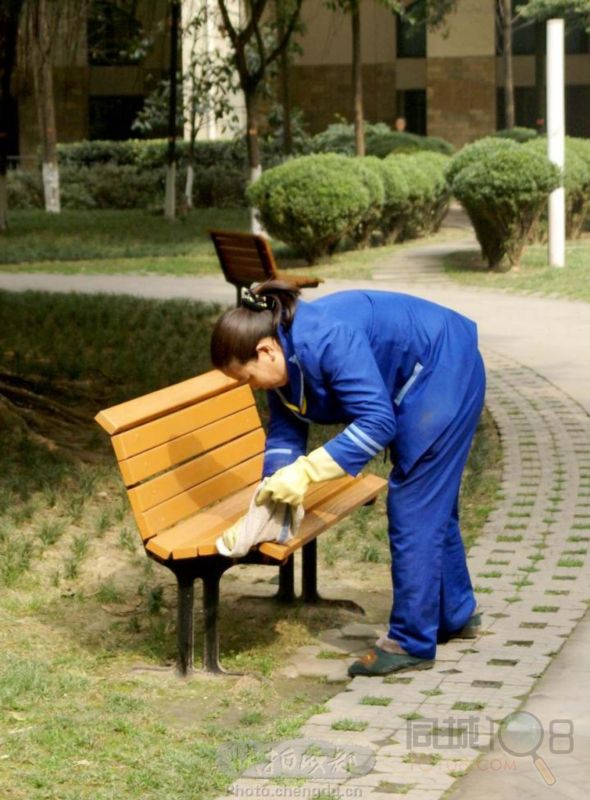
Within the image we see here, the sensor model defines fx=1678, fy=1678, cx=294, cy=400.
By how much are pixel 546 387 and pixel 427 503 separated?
235 inches

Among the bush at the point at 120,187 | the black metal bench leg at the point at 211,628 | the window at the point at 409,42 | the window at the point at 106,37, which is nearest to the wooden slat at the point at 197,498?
the black metal bench leg at the point at 211,628

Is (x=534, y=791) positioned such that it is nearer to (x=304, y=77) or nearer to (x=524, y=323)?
(x=524, y=323)

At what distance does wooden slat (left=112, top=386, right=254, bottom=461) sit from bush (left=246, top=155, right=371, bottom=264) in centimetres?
1293

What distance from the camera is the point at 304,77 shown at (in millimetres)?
39969

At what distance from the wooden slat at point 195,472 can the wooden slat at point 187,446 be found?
0.02 m

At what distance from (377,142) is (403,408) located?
85.1ft

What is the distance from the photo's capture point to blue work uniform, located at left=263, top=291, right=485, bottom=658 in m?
4.78

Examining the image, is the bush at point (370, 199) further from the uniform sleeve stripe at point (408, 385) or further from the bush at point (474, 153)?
the uniform sleeve stripe at point (408, 385)

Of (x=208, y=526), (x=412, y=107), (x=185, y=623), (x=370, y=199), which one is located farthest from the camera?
(x=412, y=107)

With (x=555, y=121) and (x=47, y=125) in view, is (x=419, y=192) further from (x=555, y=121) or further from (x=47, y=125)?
(x=47, y=125)

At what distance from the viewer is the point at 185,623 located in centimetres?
518

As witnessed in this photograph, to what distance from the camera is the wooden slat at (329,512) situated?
5012mm

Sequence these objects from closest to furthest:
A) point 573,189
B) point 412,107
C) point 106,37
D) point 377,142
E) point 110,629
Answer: point 110,629 < point 573,189 < point 377,142 < point 106,37 < point 412,107

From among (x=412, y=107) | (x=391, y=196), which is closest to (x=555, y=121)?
(x=391, y=196)
